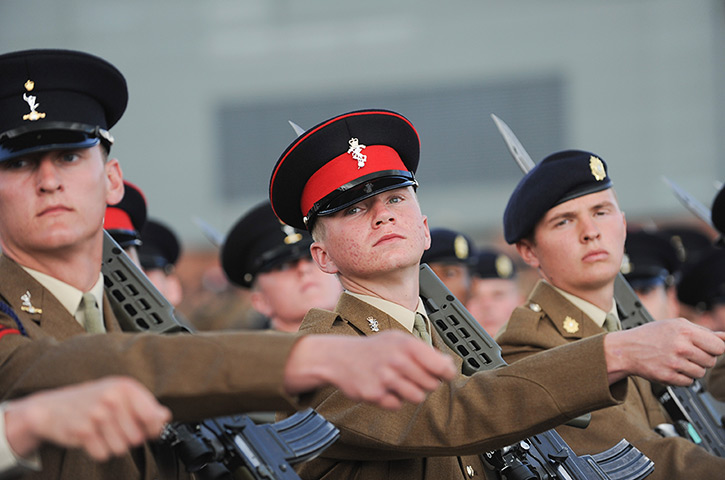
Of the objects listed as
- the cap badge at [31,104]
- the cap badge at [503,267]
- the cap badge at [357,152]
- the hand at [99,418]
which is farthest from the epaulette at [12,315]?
the cap badge at [503,267]

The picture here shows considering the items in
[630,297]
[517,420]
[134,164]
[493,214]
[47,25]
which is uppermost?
[47,25]

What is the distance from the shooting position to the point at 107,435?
6.34ft

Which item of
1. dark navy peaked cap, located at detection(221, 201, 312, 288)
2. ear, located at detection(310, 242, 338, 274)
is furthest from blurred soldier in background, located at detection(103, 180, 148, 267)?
ear, located at detection(310, 242, 338, 274)

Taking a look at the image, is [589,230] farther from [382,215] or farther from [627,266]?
[627,266]

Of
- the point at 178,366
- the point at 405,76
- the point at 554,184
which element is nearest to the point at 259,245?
the point at 554,184

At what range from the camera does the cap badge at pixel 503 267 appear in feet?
28.1

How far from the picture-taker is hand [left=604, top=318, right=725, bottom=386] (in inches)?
109

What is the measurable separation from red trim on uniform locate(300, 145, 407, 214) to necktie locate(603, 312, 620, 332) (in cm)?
141

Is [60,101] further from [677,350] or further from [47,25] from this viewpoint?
[47,25]

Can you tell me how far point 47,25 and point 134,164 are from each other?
3.54m

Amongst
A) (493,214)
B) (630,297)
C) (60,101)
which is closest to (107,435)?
(60,101)

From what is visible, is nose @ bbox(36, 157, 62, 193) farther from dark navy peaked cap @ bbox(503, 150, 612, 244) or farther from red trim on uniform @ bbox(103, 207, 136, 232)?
dark navy peaked cap @ bbox(503, 150, 612, 244)

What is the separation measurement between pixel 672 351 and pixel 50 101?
1.84 metres

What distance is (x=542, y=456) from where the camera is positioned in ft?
11.9
